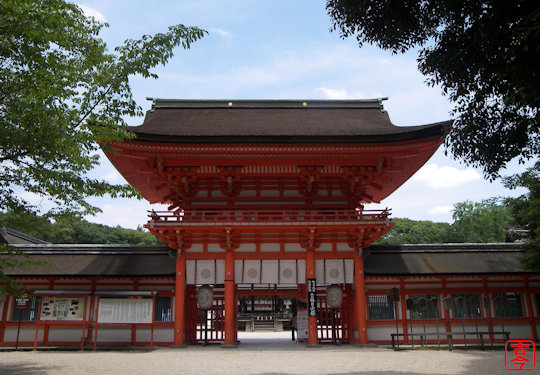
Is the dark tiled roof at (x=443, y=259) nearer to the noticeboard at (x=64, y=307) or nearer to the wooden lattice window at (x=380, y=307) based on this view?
the wooden lattice window at (x=380, y=307)

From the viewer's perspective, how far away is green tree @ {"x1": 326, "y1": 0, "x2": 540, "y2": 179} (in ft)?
27.0

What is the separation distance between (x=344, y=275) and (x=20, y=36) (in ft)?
43.5

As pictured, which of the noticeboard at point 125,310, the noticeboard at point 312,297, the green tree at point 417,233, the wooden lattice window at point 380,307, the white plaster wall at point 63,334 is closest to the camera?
the noticeboard at point 125,310

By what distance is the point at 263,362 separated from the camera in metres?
11.7

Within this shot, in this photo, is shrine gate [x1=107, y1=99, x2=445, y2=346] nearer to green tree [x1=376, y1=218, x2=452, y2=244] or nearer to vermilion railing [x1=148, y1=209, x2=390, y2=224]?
vermilion railing [x1=148, y1=209, x2=390, y2=224]

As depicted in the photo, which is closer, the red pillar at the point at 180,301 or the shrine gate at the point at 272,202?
the shrine gate at the point at 272,202

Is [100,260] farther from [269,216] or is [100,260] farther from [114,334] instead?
[269,216]

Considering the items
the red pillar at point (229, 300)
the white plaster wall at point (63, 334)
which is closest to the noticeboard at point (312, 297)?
the red pillar at point (229, 300)

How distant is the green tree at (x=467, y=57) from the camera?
324 inches

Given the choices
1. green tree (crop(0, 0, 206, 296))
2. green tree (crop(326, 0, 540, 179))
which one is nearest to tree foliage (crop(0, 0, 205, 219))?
green tree (crop(0, 0, 206, 296))

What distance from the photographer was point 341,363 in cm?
1134

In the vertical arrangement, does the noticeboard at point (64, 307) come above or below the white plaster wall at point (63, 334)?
above

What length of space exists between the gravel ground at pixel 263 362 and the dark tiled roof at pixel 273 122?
23.8ft

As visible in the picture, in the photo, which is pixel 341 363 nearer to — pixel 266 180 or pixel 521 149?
pixel 521 149
